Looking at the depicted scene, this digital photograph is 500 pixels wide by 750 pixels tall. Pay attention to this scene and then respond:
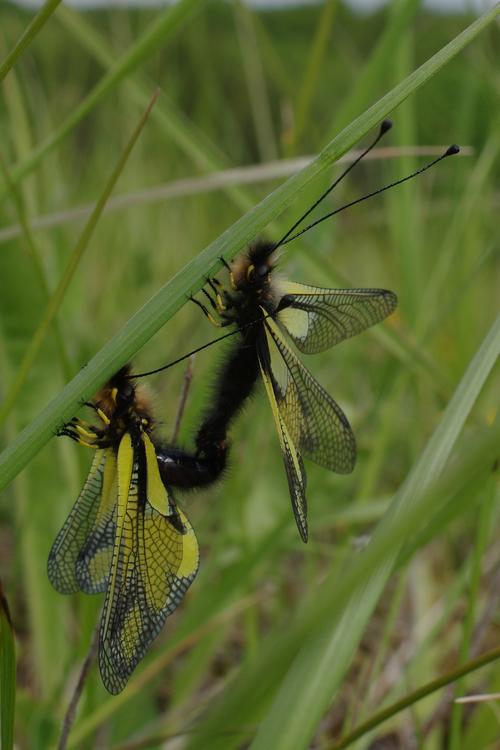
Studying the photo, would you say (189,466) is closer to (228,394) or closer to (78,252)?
(228,394)

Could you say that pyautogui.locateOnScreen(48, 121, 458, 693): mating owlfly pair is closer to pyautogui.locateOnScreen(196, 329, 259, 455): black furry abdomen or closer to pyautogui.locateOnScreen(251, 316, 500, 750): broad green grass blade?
pyautogui.locateOnScreen(196, 329, 259, 455): black furry abdomen

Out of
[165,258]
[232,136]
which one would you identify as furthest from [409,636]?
[232,136]

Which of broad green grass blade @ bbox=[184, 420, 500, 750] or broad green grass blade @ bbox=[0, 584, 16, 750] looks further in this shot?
broad green grass blade @ bbox=[0, 584, 16, 750]

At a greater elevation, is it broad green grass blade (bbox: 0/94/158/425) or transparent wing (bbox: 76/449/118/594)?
broad green grass blade (bbox: 0/94/158/425)

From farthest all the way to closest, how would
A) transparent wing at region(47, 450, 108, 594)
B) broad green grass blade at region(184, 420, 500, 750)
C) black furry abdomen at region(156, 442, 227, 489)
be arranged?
black furry abdomen at region(156, 442, 227, 489), transparent wing at region(47, 450, 108, 594), broad green grass blade at region(184, 420, 500, 750)

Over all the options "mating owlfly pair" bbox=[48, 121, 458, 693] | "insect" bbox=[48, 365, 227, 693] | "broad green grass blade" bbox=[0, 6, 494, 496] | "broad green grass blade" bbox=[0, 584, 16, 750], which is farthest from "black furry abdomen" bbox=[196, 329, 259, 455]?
"broad green grass blade" bbox=[0, 584, 16, 750]

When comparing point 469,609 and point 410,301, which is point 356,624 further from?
point 410,301
